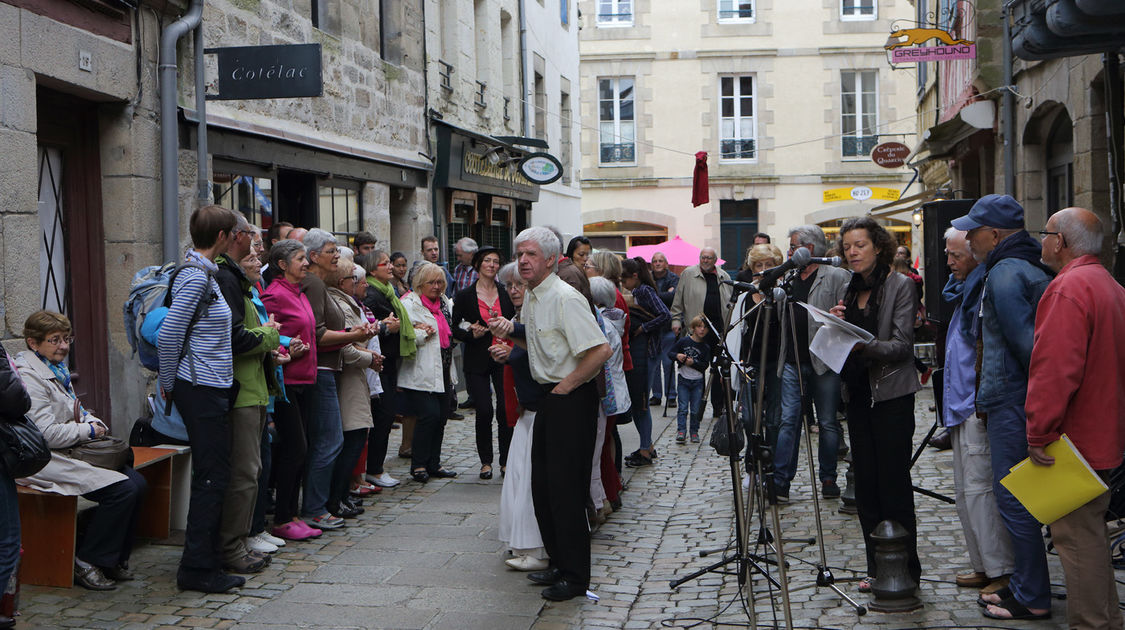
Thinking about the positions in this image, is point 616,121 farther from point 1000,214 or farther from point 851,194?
point 1000,214

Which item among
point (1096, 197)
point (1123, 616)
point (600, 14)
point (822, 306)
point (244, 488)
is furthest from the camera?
point (600, 14)

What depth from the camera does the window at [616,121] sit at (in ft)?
112

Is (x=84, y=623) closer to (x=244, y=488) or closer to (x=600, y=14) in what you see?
(x=244, y=488)

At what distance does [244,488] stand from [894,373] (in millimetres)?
3269

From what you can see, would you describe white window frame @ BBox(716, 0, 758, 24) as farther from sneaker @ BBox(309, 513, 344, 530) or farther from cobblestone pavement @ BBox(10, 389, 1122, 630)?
sneaker @ BBox(309, 513, 344, 530)

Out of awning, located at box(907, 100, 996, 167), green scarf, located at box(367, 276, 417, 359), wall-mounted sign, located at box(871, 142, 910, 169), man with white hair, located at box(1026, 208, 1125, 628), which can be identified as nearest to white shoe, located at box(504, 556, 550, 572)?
green scarf, located at box(367, 276, 417, 359)

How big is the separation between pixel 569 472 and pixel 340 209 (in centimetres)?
810

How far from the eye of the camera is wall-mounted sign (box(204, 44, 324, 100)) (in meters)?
8.88

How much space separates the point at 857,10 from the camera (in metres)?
33.1

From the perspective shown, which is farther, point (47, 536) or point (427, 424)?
point (427, 424)

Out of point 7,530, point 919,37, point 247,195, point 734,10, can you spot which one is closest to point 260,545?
point 7,530

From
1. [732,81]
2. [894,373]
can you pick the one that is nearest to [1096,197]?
[894,373]

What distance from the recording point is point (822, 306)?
Result: 7.77 m

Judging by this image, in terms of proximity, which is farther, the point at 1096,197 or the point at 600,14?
the point at 600,14
